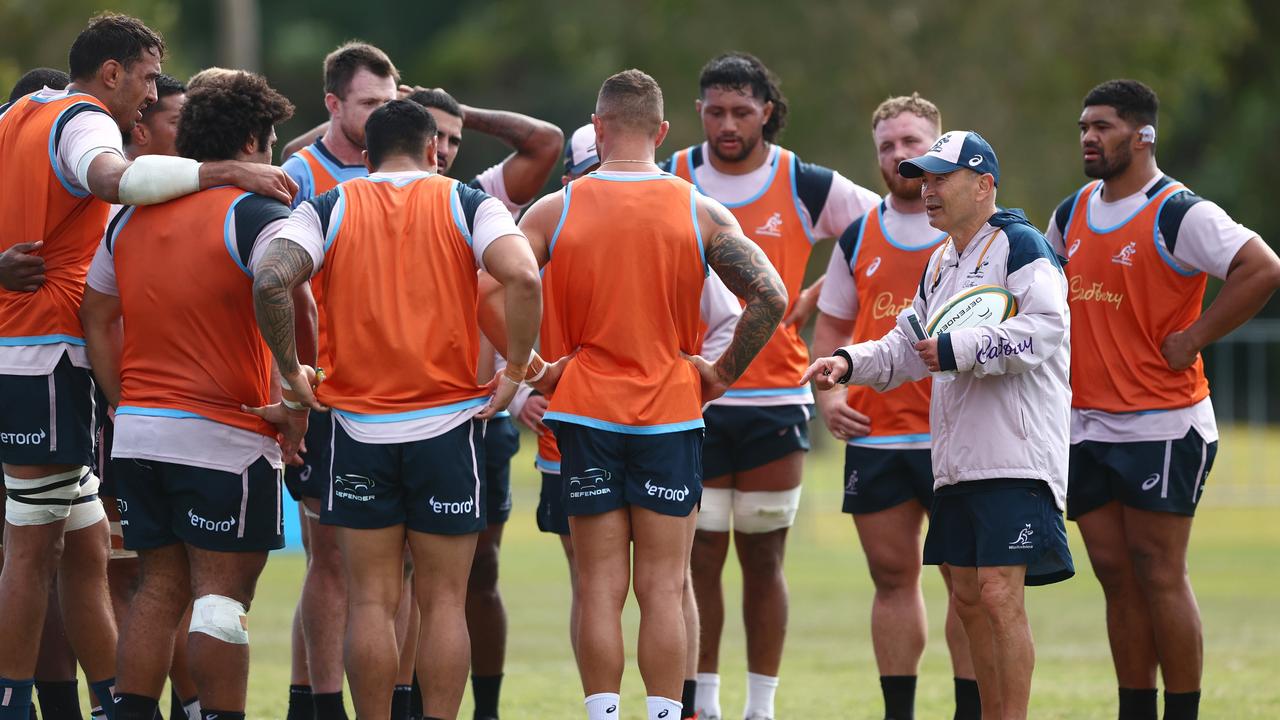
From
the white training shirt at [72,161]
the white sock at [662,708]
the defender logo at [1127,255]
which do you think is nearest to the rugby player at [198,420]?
the white training shirt at [72,161]

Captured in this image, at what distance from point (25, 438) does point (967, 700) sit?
4342mm

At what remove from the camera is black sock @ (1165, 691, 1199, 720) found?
286 inches

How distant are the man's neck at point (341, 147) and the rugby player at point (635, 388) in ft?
4.48

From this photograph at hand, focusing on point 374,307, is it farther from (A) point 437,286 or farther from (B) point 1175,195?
(B) point 1175,195

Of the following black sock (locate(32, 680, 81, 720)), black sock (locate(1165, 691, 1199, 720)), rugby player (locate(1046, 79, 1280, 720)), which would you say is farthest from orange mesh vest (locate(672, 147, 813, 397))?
black sock (locate(32, 680, 81, 720))

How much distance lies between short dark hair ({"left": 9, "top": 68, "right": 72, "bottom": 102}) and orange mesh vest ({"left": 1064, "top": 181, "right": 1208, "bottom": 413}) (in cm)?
482

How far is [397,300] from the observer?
609 centimetres

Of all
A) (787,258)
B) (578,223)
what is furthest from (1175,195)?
(578,223)

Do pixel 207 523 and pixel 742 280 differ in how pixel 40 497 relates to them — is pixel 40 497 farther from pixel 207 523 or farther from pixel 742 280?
pixel 742 280

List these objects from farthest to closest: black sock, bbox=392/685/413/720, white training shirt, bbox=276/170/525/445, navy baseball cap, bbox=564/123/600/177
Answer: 1. navy baseball cap, bbox=564/123/600/177
2. black sock, bbox=392/685/413/720
3. white training shirt, bbox=276/170/525/445

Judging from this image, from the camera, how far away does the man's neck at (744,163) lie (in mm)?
8227

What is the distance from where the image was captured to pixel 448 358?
242 inches

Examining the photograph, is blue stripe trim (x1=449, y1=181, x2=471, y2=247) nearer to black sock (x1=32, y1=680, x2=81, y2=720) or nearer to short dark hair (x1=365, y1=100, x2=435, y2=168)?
short dark hair (x1=365, y1=100, x2=435, y2=168)

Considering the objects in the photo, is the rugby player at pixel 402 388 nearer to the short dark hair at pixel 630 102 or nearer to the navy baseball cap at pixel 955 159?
the short dark hair at pixel 630 102
